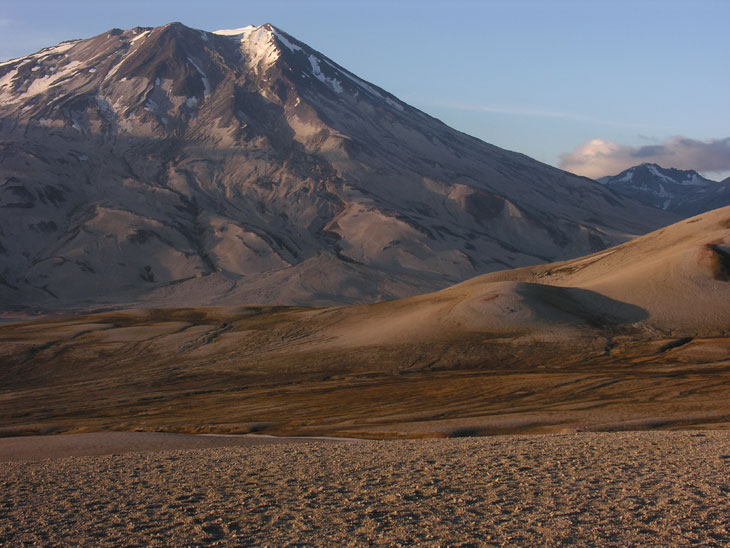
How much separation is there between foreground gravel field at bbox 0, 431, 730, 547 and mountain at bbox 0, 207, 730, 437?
39.2ft

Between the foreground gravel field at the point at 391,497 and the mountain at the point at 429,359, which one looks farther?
the mountain at the point at 429,359

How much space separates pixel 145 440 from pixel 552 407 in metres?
22.3

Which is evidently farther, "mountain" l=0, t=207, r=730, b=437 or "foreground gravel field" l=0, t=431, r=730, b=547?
"mountain" l=0, t=207, r=730, b=437

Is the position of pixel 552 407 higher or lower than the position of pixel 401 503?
lower

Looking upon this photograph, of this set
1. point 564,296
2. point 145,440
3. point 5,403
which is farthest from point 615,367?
point 5,403

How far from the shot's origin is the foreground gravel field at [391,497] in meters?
15.7

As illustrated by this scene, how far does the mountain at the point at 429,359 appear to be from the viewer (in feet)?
146

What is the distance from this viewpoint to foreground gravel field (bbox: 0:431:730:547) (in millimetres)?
15724

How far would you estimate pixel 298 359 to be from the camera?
75062 millimetres

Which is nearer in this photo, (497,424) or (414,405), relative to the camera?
(497,424)

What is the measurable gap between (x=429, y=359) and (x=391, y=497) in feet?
173

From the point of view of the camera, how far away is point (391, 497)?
18.7 m

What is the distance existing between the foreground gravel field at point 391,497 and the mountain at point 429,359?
11.9m

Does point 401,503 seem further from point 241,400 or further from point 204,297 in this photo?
point 204,297
